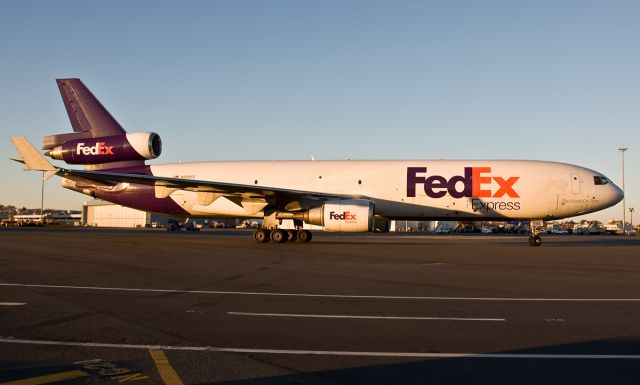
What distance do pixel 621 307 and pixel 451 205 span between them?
17.3 m

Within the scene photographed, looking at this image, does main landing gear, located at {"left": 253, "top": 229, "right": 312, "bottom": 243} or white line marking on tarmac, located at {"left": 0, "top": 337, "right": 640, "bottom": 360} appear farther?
main landing gear, located at {"left": 253, "top": 229, "right": 312, "bottom": 243}

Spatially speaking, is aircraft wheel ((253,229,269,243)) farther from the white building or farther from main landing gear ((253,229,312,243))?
the white building

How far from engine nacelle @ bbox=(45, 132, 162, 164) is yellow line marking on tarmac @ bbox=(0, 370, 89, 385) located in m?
25.2

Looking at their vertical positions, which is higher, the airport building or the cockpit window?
the cockpit window

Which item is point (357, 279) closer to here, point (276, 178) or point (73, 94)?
point (276, 178)

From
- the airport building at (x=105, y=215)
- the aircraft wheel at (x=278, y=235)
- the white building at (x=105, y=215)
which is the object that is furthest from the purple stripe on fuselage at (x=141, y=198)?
the white building at (x=105, y=215)

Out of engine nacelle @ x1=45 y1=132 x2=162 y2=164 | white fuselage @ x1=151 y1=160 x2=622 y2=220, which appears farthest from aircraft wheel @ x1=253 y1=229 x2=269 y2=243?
engine nacelle @ x1=45 y1=132 x2=162 y2=164

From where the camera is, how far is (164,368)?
5121mm

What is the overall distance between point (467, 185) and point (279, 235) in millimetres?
8983

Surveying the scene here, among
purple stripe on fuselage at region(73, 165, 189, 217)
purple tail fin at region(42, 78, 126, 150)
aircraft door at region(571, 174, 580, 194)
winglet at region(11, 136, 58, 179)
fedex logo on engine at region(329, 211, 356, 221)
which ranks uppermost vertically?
purple tail fin at region(42, 78, 126, 150)

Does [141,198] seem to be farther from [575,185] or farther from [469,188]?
[575,185]

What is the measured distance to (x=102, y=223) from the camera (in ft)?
293

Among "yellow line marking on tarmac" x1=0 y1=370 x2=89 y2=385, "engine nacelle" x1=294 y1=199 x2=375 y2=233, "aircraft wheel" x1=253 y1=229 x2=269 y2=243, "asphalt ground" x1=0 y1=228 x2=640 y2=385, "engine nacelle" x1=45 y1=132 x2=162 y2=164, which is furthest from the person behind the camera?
"engine nacelle" x1=45 y1=132 x2=162 y2=164

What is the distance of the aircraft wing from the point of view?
78.1 ft
